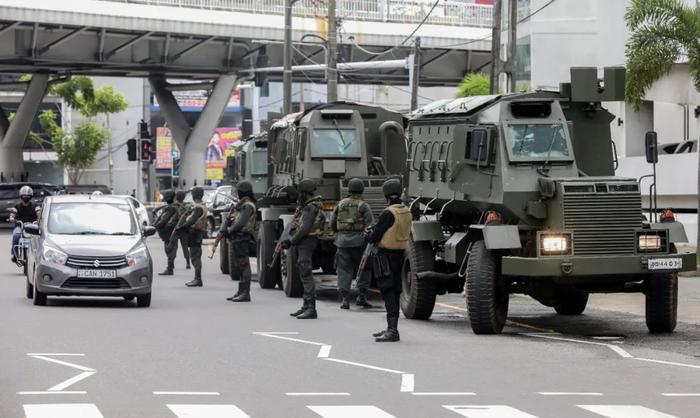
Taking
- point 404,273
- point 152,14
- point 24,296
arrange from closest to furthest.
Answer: point 404,273 < point 24,296 < point 152,14

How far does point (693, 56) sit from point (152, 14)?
92.5 feet

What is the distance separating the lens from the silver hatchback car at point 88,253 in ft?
69.2

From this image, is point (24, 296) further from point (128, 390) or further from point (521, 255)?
point (128, 390)

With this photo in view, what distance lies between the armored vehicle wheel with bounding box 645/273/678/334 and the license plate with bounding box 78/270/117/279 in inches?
296

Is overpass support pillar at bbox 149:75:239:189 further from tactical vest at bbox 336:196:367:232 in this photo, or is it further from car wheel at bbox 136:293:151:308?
tactical vest at bbox 336:196:367:232

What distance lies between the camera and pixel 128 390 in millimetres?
12445

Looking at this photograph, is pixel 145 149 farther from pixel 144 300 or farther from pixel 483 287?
pixel 483 287

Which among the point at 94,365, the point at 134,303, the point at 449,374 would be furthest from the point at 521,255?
the point at 134,303

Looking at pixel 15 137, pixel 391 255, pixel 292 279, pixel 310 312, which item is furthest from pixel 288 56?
pixel 391 255

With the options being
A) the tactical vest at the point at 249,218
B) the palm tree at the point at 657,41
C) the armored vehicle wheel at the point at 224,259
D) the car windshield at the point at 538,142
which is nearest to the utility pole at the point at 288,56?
→ the armored vehicle wheel at the point at 224,259

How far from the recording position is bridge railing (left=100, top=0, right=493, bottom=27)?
58156 mm

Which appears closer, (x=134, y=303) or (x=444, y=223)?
(x=444, y=223)

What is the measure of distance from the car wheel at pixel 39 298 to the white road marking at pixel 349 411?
10720 millimetres

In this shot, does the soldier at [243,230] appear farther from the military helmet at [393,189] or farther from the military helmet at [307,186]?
the military helmet at [393,189]
